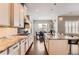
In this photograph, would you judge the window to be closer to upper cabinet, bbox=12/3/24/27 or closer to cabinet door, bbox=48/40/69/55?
cabinet door, bbox=48/40/69/55

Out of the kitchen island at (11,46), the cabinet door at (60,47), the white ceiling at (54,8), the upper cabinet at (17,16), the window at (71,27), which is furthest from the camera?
the window at (71,27)

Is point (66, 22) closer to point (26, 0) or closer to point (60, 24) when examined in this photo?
point (60, 24)

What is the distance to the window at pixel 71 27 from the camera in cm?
1211

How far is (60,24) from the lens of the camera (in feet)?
39.6

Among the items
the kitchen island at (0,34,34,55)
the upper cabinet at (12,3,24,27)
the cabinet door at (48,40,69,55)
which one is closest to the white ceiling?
the upper cabinet at (12,3,24,27)

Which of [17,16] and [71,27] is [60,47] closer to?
[17,16]

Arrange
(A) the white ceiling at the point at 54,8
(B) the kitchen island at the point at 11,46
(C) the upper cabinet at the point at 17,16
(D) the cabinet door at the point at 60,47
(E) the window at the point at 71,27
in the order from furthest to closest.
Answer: (E) the window at the point at 71,27, (A) the white ceiling at the point at 54,8, (D) the cabinet door at the point at 60,47, (C) the upper cabinet at the point at 17,16, (B) the kitchen island at the point at 11,46

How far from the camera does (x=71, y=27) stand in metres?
12.3

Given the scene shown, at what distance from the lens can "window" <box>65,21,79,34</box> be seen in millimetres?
12109

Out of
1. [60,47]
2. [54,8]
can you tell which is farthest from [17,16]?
[54,8]

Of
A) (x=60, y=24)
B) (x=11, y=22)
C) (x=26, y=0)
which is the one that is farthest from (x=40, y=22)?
(x=26, y=0)

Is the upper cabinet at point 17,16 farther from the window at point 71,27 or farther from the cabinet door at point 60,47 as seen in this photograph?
the window at point 71,27

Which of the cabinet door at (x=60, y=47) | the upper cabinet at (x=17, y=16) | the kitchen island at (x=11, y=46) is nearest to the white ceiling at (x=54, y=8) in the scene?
the upper cabinet at (x=17, y=16)

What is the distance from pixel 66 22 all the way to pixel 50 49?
25.2ft
